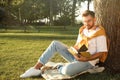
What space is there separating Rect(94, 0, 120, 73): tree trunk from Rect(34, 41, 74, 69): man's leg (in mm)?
930

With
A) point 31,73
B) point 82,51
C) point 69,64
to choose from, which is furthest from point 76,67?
point 31,73

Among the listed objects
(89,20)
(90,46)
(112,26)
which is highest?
(89,20)

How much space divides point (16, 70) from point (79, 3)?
203 feet

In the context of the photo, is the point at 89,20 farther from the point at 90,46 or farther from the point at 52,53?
the point at 52,53

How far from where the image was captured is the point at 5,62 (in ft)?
29.7

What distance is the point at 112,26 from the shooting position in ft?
23.1

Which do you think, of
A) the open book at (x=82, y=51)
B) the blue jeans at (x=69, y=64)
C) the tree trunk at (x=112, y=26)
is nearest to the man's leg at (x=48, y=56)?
the blue jeans at (x=69, y=64)

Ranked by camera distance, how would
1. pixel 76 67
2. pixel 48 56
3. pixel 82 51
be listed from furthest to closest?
pixel 48 56 < pixel 82 51 < pixel 76 67

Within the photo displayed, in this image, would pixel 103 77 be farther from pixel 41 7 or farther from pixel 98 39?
pixel 41 7

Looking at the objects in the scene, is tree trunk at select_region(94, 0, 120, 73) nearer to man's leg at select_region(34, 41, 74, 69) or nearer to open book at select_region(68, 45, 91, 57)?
open book at select_region(68, 45, 91, 57)

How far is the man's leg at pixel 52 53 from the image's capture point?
22.9 ft

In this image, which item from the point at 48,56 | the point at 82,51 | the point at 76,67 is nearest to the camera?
the point at 76,67

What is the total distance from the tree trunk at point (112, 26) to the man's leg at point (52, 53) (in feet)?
3.05

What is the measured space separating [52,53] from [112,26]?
1494 mm
